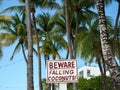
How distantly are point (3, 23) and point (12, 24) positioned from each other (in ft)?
8.73

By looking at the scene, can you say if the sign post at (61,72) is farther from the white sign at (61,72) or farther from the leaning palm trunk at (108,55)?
the leaning palm trunk at (108,55)

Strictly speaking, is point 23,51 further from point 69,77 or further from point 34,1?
point 69,77

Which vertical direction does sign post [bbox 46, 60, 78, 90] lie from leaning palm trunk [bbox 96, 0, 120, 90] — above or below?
below

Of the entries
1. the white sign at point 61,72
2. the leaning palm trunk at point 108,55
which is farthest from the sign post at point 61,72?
the leaning palm trunk at point 108,55

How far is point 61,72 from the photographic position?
1024 centimetres

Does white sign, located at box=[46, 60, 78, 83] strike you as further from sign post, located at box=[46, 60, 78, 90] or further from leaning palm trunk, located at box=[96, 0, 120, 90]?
leaning palm trunk, located at box=[96, 0, 120, 90]

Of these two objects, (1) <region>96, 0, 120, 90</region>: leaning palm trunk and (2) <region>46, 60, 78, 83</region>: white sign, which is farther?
(1) <region>96, 0, 120, 90</region>: leaning palm trunk

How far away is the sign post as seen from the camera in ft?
33.5

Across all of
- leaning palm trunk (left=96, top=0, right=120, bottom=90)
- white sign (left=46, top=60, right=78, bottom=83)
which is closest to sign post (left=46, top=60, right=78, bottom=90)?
white sign (left=46, top=60, right=78, bottom=83)

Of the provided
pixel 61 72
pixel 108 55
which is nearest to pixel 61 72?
pixel 61 72

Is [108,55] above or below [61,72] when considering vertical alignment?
above

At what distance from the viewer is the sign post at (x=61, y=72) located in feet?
33.5

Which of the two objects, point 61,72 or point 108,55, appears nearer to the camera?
point 61,72

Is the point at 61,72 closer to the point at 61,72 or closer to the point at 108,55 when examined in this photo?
the point at 61,72
